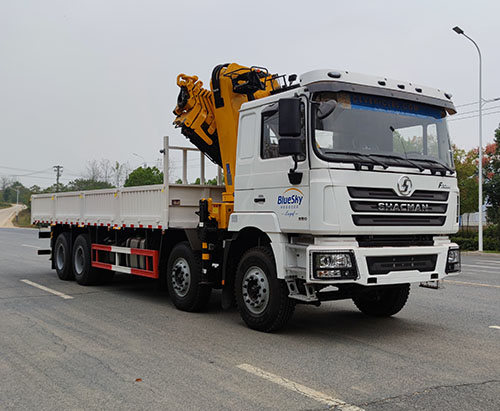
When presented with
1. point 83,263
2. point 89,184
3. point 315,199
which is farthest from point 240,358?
point 89,184

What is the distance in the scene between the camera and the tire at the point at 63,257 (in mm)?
12531

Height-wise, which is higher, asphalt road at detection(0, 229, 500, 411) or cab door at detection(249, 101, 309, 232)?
cab door at detection(249, 101, 309, 232)

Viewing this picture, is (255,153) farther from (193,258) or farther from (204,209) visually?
(193,258)

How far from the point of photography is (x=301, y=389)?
15.9 feet

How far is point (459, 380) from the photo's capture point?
5.17 meters

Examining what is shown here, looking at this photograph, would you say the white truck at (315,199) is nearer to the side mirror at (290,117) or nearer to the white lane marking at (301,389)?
the side mirror at (290,117)

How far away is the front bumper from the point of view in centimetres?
629

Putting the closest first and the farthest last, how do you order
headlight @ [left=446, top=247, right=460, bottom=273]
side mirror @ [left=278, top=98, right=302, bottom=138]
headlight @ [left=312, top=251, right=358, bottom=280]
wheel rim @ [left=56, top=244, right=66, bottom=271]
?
headlight @ [left=312, top=251, right=358, bottom=280]
side mirror @ [left=278, top=98, right=302, bottom=138]
headlight @ [left=446, top=247, right=460, bottom=273]
wheel rim @ [left=56, top=244, right=66, bottom=271]

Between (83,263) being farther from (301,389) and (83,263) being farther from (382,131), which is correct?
(301,389)

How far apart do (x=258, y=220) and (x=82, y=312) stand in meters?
3.32

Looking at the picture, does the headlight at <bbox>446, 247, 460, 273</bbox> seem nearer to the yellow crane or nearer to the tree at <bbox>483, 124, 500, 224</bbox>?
the yellow crane

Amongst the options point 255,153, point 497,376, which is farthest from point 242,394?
point 255,153

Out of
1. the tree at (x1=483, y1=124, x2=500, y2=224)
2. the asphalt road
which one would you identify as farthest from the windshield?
the tree at (x1=483, y1=124, x2=500, y2=224)

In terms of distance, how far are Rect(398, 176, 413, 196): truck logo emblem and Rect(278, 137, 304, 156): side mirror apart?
1.24 meters
